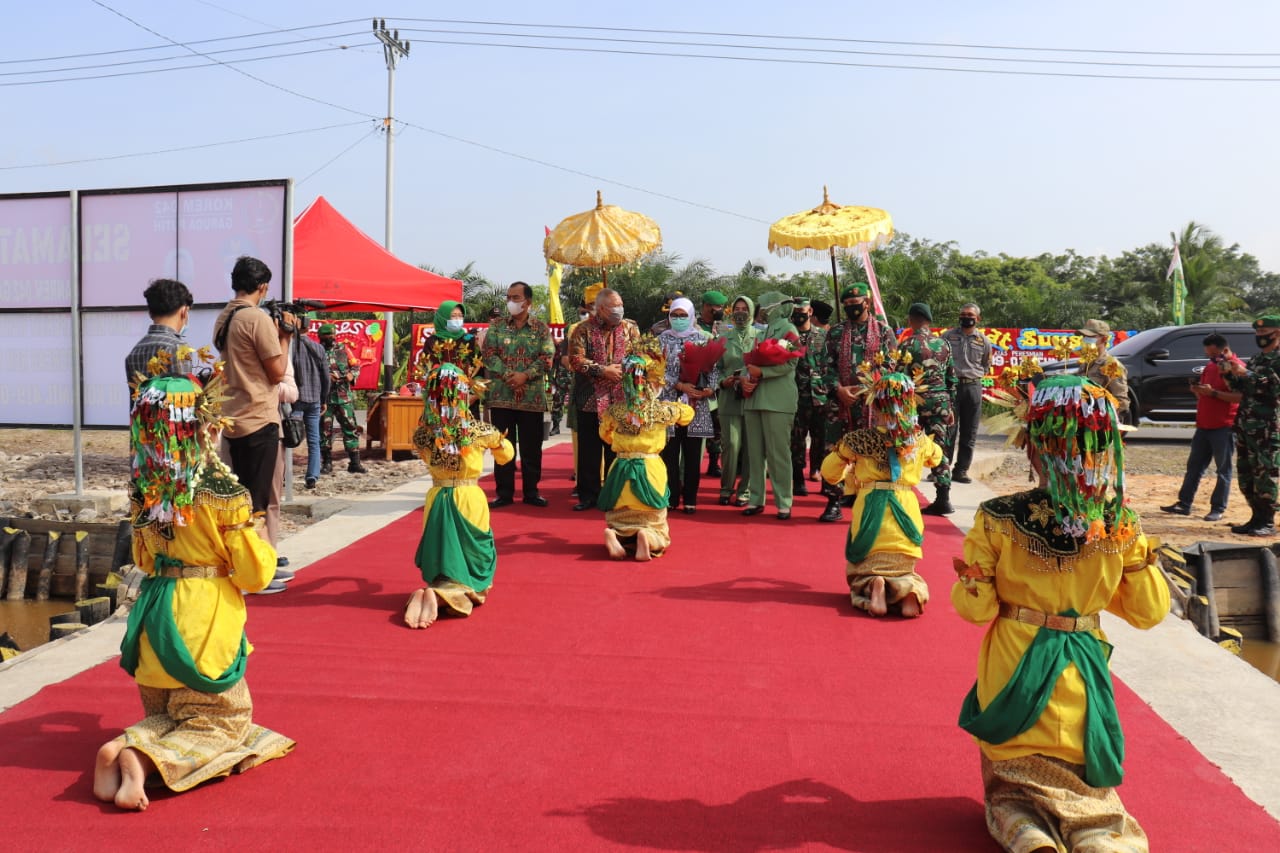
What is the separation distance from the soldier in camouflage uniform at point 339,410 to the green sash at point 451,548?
579cm

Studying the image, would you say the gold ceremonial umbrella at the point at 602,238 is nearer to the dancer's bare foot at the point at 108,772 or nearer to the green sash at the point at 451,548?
the green sash at the point at 451,548

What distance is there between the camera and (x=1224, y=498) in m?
8.84

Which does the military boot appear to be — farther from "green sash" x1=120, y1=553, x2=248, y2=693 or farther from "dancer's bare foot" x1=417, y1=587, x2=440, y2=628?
"green sash" x1=120, y1=553, x2=248, y2=693

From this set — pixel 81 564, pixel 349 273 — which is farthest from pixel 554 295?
pixel 81 564

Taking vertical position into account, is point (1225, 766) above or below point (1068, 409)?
below

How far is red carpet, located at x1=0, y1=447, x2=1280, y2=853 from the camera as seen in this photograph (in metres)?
2.88

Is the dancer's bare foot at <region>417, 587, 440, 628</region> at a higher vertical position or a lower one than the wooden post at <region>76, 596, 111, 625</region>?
higher

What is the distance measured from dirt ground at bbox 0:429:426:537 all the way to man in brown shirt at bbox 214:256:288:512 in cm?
243

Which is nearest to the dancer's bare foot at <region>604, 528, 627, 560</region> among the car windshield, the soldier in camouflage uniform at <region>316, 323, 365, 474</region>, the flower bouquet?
the flower bouquet

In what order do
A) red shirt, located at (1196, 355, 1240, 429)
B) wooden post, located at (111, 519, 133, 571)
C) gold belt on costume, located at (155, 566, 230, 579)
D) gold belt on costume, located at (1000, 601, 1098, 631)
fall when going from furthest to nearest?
red shirt, located at (1196, 355, 1240, 429) < wooden post, located at (111, 519, 133, 571) < gold belt on costume, located at (155, 566, 230, 579) < gold belt on costume, located at (1000, 601, 1098, 631)

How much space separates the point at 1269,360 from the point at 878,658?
5.44 meters

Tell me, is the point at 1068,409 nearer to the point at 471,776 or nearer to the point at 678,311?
the point at 471,776

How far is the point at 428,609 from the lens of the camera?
4.87 m

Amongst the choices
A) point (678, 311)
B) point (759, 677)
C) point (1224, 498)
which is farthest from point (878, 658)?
point (1224, 498)
